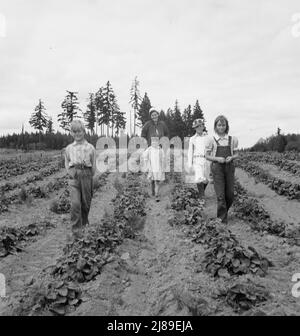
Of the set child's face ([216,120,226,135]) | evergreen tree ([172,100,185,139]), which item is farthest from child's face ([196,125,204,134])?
evergreen tree ([172,100,185,139])

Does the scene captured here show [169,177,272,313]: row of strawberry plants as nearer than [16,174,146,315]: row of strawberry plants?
Yes

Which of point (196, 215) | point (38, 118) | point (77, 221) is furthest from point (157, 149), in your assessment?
point (38, 118)

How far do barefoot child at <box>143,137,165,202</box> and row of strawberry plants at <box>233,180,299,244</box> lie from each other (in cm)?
214

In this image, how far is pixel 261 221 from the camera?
259 inches

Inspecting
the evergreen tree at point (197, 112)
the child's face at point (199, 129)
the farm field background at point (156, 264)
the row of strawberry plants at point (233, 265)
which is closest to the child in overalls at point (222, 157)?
the farm field background at point (156, 264)

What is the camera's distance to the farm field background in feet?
11.6

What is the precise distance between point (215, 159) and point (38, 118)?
5567 centimetres

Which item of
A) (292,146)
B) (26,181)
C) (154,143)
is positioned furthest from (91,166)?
(292,146)

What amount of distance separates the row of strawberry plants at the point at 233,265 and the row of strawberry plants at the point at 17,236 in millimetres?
2693

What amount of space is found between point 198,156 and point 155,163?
4.13 feet

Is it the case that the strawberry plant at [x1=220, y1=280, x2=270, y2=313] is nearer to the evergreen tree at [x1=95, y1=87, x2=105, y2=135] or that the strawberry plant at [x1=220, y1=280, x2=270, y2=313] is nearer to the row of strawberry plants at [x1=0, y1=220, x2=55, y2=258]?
the row of strawberry plants at [x1=0, y1=220, x2=55, y2=258]

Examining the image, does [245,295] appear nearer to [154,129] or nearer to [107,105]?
[154,129]

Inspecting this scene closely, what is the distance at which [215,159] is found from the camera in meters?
6.25
